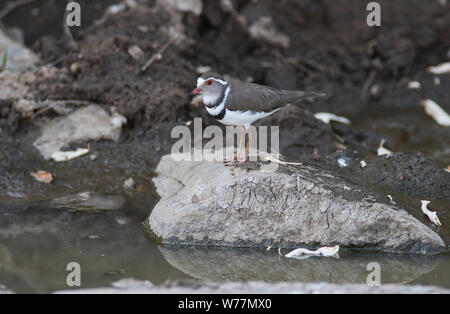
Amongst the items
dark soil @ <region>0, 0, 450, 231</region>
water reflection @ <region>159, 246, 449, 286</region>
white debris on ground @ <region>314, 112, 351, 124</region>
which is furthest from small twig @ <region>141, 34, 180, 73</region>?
water reflection @ <region>159, 246, 449, 286</region>

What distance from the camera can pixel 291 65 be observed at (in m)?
10.1

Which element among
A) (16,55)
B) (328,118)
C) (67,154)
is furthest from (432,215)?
(16,55)

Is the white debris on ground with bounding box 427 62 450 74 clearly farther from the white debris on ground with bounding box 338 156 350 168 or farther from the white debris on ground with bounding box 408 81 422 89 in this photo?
the white debris on ground with bounding box 338 156 350 168

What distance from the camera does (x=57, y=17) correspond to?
33.9ft

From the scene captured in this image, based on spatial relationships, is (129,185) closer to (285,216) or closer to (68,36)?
(285,216)

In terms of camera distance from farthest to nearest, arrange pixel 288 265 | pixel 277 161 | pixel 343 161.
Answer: pixel 343 161 → pixel 277 161 → pixel 288 265

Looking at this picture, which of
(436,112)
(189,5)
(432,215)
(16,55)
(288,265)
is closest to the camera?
(288,265)

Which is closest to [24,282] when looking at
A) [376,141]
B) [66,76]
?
[66,76]

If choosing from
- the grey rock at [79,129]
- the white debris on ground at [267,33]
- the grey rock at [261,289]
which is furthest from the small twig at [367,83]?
the grey rock at [261,289]

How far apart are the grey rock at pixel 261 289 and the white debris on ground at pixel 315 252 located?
706 millimetres

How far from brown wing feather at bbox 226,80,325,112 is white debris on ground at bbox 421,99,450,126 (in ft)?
11.4

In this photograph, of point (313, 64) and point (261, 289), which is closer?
point (261, 289)

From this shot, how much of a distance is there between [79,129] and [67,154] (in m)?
0.44

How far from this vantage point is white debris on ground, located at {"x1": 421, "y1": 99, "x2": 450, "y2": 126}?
9.11 metres
